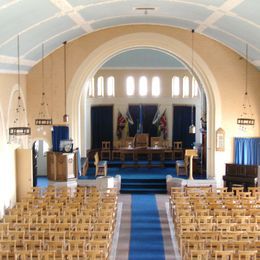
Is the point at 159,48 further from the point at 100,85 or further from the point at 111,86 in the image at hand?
the point at 100,85

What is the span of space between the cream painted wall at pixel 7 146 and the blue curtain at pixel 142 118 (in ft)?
39.5

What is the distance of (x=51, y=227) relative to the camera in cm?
Result: 1401

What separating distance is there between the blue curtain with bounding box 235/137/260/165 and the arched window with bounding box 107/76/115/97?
35.9 ft

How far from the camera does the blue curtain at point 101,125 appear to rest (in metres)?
32.2

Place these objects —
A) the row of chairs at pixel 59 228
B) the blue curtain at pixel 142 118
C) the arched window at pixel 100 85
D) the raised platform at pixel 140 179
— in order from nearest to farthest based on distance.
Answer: the row of chairs at pixel 59 228, the raised platform at pixel 140 179, the arched window at pixel 100 85, the blue curtain at pixel 142 118

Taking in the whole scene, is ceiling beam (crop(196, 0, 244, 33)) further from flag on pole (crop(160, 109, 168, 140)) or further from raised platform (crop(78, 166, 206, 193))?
flag on pole (crop(160, 109, 168, 140))

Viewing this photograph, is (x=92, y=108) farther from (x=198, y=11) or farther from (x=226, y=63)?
(x=198, y=11)

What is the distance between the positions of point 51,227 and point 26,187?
765cm

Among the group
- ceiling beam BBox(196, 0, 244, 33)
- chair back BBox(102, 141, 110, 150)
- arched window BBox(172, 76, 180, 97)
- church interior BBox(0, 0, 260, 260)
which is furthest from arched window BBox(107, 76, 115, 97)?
ceiling beam BBox(196, 0, 244, 33)

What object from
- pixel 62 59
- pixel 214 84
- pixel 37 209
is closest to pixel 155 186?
pixel 214 84

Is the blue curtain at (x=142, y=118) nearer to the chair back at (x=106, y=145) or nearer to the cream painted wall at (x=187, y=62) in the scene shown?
the chair back at (x=106, y=145)

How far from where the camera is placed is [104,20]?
2050 centimetres

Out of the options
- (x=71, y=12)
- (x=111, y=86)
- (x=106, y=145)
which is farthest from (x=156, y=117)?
(x=71, y=12)

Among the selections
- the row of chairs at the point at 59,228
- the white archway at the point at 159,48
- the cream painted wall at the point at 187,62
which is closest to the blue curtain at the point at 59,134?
the white archway at the point at 159,48
